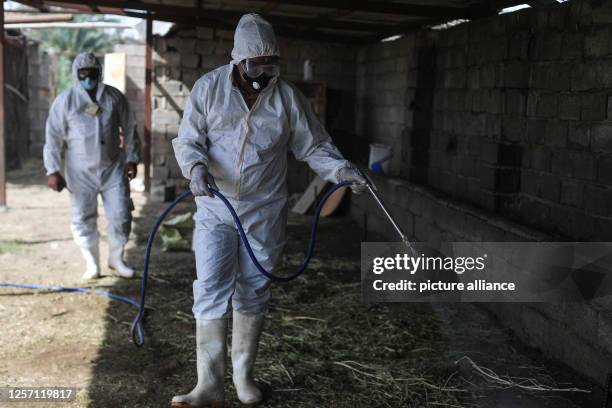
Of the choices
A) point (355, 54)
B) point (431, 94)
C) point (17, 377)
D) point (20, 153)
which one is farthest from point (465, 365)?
point (20, 153)

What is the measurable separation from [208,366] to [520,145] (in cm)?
337

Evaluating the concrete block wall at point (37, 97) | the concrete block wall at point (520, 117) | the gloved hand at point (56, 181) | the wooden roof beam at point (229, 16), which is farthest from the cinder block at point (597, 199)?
the concrete block wall at point (37, 97)

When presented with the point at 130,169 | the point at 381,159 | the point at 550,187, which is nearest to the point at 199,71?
the point at 381,159

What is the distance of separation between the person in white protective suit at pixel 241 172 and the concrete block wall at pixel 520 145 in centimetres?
190

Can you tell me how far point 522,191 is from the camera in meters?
6.00

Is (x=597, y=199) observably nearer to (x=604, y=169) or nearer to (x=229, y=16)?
(x=604, y=169)

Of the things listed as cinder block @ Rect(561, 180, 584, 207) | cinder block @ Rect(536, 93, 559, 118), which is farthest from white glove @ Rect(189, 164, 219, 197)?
cinder block @ Rect(536, 93, 559, 118)

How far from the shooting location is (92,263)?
638cm

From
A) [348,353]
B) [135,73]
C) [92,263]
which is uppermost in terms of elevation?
[135,73]

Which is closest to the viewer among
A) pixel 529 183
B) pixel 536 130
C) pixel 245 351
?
pixel 245 351

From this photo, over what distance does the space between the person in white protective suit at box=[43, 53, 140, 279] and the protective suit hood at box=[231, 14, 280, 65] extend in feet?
9.22

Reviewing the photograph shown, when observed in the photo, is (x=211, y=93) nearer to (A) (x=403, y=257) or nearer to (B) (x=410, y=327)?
(B) (x=410, y=327)

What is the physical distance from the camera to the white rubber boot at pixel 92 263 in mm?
6344

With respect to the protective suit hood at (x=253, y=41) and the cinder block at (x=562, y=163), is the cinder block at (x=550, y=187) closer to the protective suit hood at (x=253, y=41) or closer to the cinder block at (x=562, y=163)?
the cinder block at (x=562, y=163)
